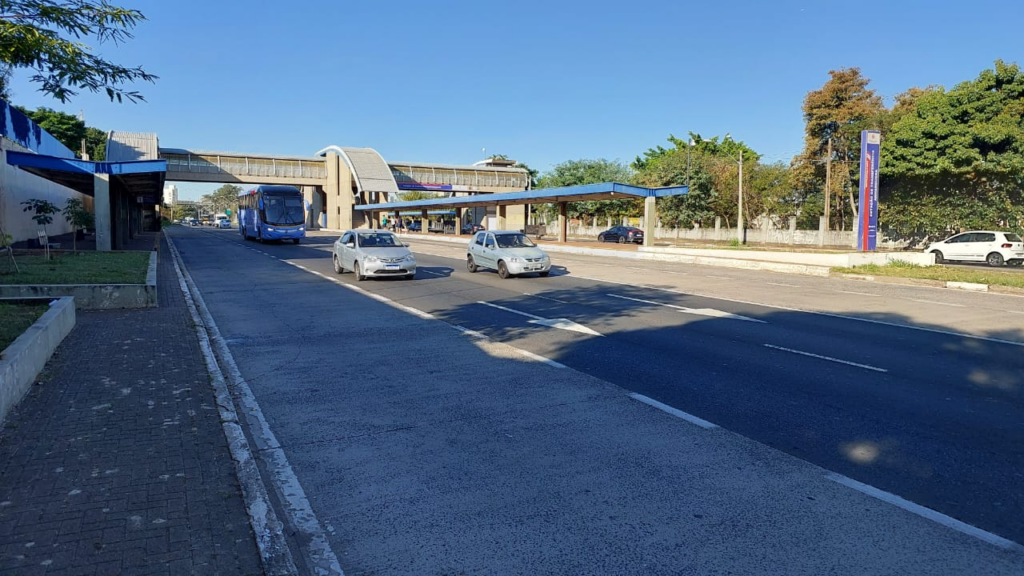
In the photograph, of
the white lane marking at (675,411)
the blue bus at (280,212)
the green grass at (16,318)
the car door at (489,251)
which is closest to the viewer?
the white lane marking at (675,411)

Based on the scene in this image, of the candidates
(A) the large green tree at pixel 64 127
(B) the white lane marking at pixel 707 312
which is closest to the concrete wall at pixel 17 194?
(B) the white lane marking at pixel 707 312

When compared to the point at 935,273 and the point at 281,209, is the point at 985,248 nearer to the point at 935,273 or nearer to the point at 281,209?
the point at 935,273

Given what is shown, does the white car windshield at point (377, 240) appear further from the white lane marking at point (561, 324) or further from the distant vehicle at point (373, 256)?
the white lane marking at point (561, 324)

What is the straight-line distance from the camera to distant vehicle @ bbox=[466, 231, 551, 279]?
20.9 meters

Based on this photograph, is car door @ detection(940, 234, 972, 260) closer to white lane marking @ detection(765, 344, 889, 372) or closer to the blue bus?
white lane marking @ detection(765, 344, 889, 372)

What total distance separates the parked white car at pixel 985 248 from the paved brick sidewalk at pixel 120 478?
32927 millimetres

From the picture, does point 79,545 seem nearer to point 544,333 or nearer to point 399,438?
point 399,438

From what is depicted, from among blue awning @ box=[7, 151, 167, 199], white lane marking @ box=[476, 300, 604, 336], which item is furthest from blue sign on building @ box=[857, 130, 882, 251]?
blue awning @ box=[7, 151, 167, 199]

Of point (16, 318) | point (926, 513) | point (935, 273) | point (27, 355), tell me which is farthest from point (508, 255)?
point (926, 513)

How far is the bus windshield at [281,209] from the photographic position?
130ft

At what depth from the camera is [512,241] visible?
22.0 m

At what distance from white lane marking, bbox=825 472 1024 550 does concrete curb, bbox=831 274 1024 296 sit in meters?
17.0

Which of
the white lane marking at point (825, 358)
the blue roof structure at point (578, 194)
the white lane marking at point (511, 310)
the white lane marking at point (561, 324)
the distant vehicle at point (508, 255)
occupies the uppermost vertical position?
the blue roof structure at point (578, 194)

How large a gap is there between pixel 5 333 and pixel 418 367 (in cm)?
506
